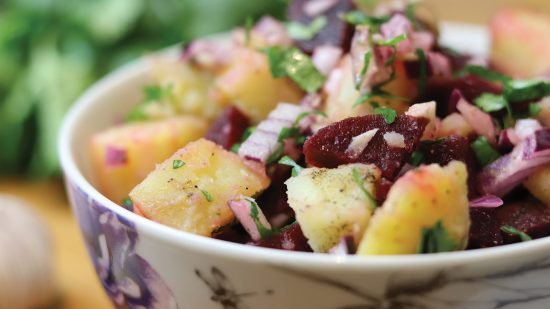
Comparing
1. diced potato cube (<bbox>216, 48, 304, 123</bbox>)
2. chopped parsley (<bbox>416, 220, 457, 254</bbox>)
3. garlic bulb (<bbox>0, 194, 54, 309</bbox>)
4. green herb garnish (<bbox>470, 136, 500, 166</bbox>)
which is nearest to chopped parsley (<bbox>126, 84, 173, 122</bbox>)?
diced potato cube (<bbox>216, 48, 304, 123</bbox>)

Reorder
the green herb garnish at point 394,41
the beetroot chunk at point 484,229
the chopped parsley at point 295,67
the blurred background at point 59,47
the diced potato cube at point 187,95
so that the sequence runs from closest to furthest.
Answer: the beetroot chunk at point 484,229 < the green herb garnish at point 394,41 < the chopped parsley at point 295,67 < the diced potato cube at point 187,95 < the blurred background at point 59,47

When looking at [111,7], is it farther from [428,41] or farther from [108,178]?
[428,41]

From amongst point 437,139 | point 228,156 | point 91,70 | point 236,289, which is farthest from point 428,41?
point 91,70

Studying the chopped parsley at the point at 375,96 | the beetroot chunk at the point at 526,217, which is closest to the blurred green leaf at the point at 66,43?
the chopped parsley at the point at 375,96

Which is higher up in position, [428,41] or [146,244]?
[428,41]

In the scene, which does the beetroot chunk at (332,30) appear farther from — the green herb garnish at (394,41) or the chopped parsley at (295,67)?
the green herb garnish at (394,41)

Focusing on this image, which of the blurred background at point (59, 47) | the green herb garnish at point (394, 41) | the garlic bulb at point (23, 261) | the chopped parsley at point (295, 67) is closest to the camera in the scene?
the green herb garnish at point (394, 41)

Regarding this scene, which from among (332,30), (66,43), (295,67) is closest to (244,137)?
(295,67)
